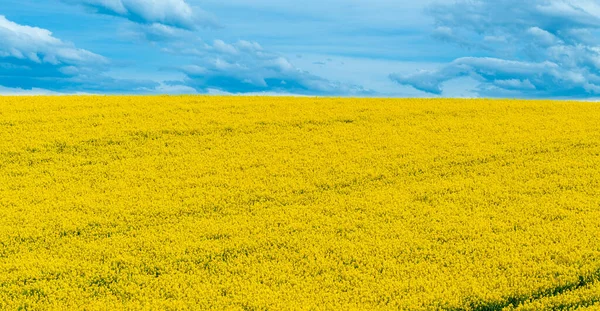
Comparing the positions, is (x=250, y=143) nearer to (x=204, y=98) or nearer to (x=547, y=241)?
(x=204, y=98)

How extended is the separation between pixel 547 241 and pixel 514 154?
7650mm

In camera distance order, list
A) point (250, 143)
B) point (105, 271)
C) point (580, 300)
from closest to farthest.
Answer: point (580, 300)
point (105, 271)
point (250, 143)

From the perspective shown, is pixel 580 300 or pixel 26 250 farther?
pixel 26 250

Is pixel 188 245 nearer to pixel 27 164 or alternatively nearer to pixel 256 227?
pixel 256 227

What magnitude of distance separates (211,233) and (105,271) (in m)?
2.59

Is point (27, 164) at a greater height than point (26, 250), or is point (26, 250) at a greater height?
point (27, 164)

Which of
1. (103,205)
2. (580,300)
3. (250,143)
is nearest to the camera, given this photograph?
(580,300)

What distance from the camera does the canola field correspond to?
11414mm

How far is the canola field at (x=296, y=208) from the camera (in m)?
11.4

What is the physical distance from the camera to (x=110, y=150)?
20.7 meters

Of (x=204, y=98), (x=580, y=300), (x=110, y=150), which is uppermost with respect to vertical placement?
(x=204, y=98)

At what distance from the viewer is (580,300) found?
10.6 meters

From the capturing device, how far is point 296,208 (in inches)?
611

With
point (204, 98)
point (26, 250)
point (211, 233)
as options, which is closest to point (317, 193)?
point (211, 233)
